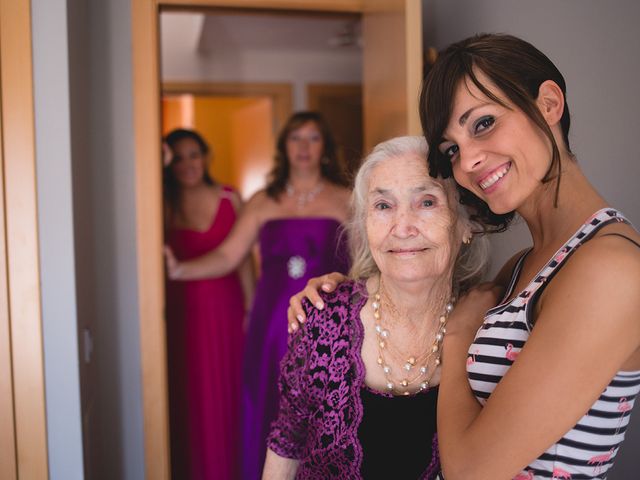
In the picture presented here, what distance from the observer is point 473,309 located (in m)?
1.25

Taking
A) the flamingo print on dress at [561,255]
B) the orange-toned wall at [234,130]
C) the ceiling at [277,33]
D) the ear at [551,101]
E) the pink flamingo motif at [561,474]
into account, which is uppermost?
the ceiling at [277,33]

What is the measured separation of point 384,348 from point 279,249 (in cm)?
154

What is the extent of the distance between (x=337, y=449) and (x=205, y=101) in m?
5.63

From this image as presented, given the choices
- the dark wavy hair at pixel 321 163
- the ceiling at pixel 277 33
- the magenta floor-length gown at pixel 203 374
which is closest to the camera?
the magenta floor-length gown at pixel 203 374

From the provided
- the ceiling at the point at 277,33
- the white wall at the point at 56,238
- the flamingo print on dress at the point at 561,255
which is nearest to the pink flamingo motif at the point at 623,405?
the flamingo print on dress at the point at 561,255

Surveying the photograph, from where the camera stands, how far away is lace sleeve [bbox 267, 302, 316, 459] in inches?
56.1

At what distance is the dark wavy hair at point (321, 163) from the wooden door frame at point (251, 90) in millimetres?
1720

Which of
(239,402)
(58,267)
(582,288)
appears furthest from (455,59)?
(239,402)

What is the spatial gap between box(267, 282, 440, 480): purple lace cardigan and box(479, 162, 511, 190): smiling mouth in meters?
0.48

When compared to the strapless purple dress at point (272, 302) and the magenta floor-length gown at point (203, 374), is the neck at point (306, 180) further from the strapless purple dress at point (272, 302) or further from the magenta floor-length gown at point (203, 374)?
the magenta floor-length gown at point (203, 374)

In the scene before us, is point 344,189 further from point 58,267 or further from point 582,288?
point 582,288

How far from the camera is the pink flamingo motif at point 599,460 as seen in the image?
98 centimetres

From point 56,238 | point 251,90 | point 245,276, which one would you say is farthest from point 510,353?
point 251,90

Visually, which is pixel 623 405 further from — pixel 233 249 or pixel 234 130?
pixel 234 130
